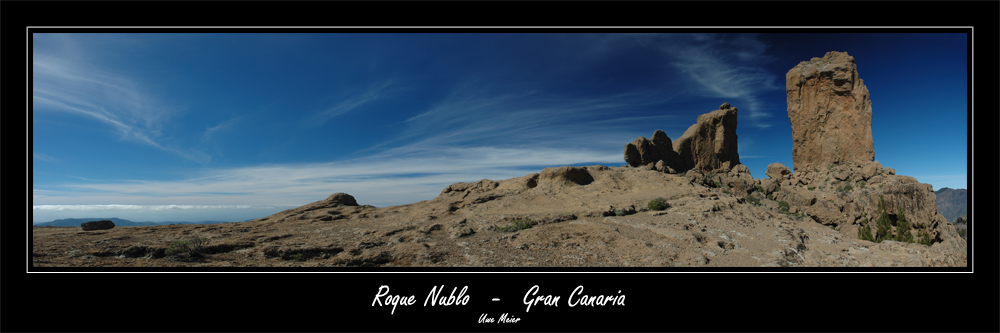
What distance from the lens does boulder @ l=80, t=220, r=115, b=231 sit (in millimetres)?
12266

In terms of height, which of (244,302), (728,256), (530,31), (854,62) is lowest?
(728,256)

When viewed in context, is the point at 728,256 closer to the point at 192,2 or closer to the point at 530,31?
the point at 530,31

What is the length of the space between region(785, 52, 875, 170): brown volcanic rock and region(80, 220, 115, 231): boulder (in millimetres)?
54711

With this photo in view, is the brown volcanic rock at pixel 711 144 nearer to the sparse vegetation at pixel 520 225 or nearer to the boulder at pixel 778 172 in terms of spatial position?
the boulder at pixel 778 172

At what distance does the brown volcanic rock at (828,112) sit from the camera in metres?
34.6

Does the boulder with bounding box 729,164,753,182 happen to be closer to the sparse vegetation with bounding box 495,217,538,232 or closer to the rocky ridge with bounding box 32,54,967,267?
the rocky ridge with bounding box 32,54,967,267

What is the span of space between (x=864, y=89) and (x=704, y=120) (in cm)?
1486

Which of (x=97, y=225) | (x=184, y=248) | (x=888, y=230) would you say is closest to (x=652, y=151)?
(x=888, y=230)

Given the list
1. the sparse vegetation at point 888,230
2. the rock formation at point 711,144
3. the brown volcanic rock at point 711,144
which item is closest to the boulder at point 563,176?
the sparse vegetation at point 888,230

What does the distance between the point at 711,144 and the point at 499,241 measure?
4454 cm

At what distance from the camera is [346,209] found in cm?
1928

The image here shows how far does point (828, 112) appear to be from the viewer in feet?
124

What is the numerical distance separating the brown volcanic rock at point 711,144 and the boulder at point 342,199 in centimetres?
3986

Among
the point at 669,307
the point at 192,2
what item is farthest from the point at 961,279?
the point at 192,2
